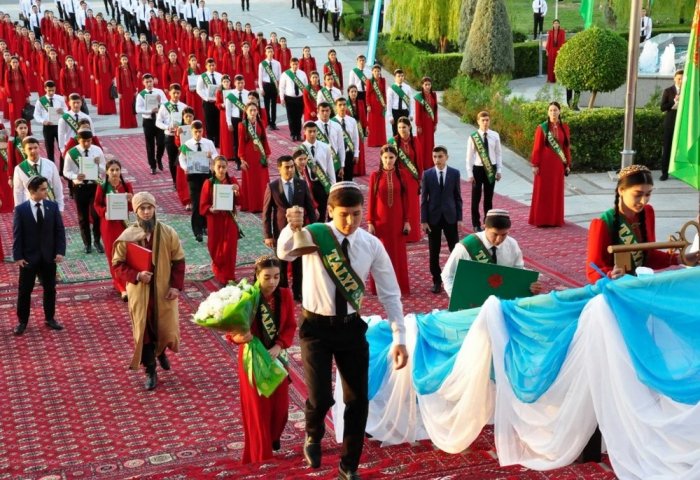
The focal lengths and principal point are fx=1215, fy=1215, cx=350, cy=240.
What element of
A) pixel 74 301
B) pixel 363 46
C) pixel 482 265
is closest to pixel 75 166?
pixel 74 301

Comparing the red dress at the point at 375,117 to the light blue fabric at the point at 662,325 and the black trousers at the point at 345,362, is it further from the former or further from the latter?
the light blue fabric at the point at 662,325

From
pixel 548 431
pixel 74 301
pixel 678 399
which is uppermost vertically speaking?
pixel 678 399

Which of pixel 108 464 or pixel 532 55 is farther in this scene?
pixel 532 55

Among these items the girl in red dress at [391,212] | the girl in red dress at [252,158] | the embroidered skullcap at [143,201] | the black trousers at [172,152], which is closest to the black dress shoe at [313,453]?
the embroidered skullcap at [143,201]

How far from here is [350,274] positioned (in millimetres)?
6402

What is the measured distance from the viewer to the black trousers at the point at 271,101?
24766 mm

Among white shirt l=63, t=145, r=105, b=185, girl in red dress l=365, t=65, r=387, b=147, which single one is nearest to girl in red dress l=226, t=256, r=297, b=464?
white shirt l=63, t=145, r=105, b=185

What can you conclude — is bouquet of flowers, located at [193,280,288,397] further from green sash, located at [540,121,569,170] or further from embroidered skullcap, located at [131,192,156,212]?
green sash, located at [540,121,569,170]

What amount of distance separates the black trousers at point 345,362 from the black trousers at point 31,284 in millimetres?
5958

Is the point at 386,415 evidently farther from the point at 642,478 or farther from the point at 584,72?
the point at 584,72

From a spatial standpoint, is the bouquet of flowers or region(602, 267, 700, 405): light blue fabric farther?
the bouquet of flowers

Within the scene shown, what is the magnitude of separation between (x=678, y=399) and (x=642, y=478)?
0.43m

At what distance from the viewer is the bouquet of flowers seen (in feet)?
25.1

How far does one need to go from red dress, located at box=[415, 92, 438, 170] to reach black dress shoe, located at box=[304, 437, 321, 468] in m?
13.2
